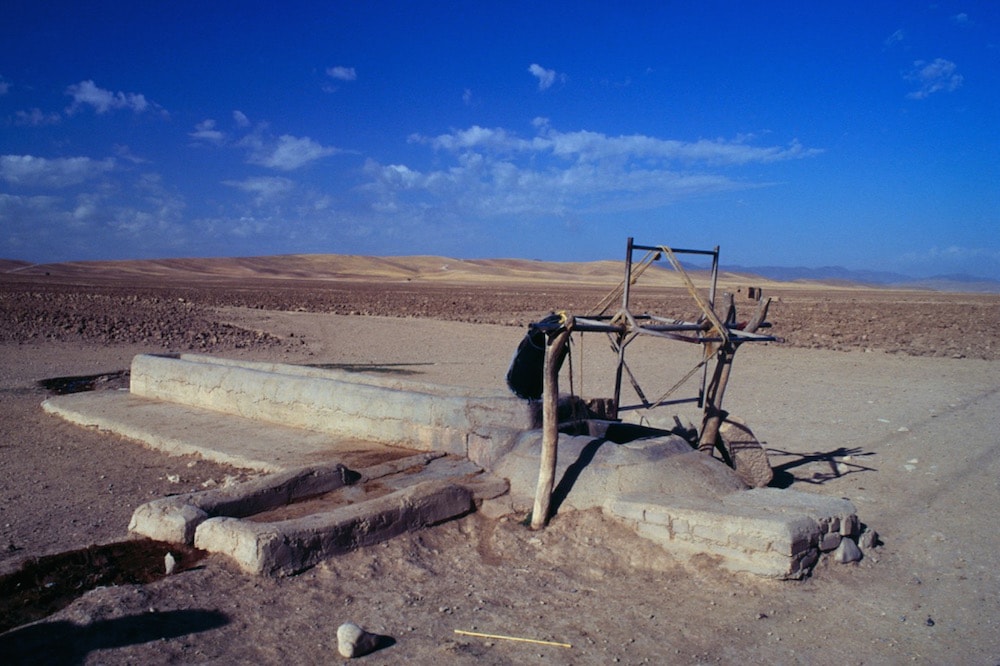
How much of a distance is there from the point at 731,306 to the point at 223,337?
1370 centimetres

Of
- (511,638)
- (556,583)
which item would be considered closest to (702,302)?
(556,583)

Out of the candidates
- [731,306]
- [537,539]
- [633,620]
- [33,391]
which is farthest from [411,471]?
[33,391]

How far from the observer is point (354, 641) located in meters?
3.97

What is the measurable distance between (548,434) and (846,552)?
2.28 metres

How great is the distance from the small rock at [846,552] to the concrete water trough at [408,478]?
0.01m

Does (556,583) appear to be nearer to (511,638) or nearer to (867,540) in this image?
(511,638)

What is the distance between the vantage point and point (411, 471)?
22.1 feet

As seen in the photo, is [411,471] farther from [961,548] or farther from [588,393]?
[588,393]

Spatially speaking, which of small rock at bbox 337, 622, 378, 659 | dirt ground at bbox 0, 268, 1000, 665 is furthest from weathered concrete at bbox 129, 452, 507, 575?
small rock at bbox 337, 622, 378, 659

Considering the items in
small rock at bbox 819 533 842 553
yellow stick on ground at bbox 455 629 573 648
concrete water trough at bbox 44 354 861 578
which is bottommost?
yellow stick on ground at bbox 455 629 573 648

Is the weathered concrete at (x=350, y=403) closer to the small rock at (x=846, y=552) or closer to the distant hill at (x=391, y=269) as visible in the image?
the small rock at (x=846, y=552)

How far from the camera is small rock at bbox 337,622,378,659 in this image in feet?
13.0

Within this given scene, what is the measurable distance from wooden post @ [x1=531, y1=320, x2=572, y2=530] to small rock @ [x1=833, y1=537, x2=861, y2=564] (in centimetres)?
209

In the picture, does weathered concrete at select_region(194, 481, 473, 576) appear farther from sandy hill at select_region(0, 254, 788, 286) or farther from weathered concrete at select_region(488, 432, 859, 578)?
sandy hill at select_region(0, 254, 788, 286)
